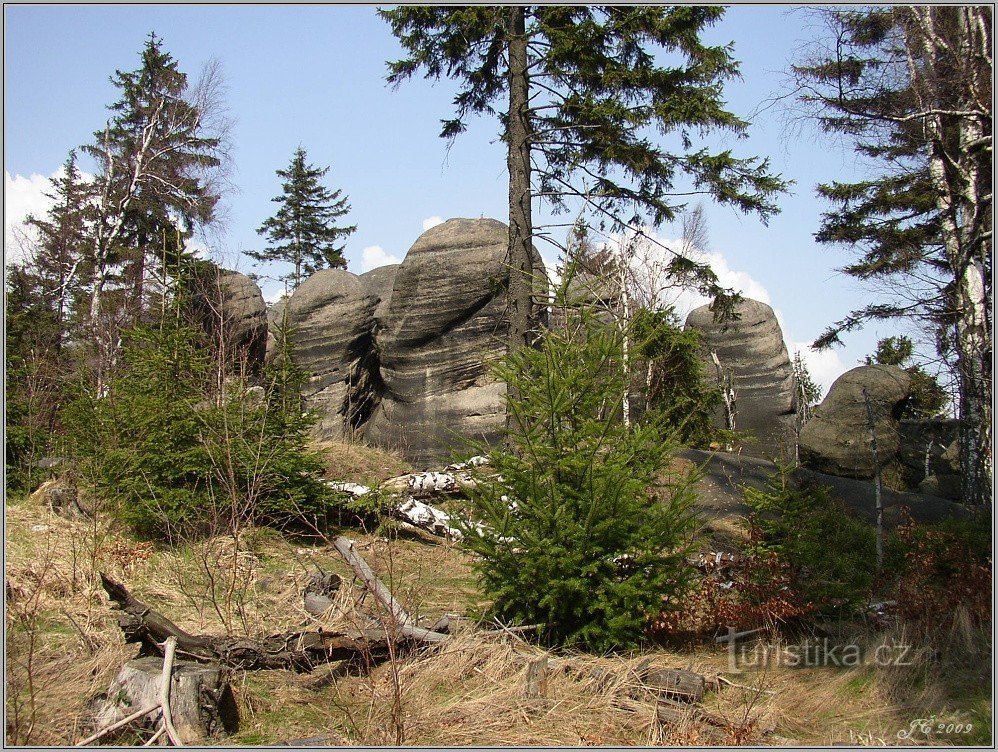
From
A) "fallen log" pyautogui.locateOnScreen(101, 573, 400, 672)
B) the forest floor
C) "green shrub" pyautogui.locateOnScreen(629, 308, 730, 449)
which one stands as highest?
"green shrub" pyautogui.locateOnScreen(629, 308, 730, 449)

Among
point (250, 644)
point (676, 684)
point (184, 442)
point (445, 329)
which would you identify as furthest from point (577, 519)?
point (445, 329)

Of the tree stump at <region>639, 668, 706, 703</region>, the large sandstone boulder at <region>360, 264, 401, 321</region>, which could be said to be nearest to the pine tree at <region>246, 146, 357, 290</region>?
the large sandstone boulder at <region>360, 264, 401, 321</region>

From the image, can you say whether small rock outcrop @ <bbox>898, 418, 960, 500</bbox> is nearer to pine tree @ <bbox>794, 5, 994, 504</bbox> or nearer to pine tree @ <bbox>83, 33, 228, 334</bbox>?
pine tree @ <bbox>794, 5, 994, 504</bbox>

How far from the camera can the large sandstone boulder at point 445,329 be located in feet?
61.5

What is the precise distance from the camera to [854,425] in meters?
21.4

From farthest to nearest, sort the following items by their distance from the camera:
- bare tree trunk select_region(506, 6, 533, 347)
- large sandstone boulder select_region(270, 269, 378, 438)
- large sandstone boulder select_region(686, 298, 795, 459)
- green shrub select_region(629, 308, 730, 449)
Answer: large sandstone boulder select_region(686, 298, 795, 459), large sandstone boulder select_region(270, 269, 378, 438), green shrub select_region(629, 308, 730, 449), bare tree trunk select_region(506, 6, 533, 347)

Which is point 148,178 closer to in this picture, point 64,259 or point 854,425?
point 64,259

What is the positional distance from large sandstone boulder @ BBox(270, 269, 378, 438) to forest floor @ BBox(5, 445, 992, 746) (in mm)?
13553

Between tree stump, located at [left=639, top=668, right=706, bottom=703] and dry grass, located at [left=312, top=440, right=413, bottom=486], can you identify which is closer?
tree stump, located at [left=639, top=668, right=706, bottom=703]

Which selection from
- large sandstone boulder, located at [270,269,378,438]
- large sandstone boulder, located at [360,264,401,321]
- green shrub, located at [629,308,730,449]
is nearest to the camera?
green shrub, located at [629,308,730,449]

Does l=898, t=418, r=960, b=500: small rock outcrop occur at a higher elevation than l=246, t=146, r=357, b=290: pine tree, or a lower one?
lower

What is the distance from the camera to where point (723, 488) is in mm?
13320

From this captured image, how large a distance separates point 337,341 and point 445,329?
3.49 metres

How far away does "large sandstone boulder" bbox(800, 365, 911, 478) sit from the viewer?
20.8 metres
